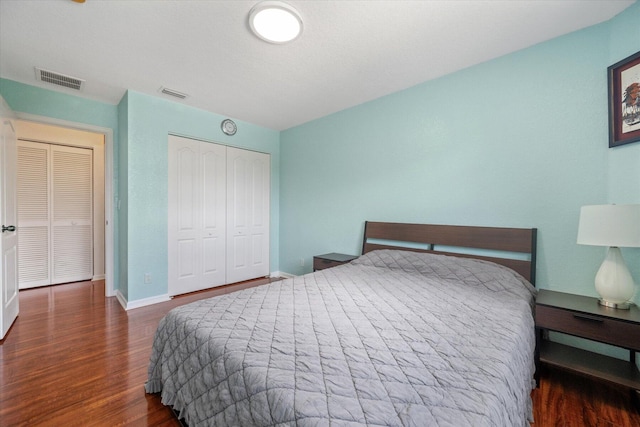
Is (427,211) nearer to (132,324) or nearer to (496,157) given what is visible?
(496,157)

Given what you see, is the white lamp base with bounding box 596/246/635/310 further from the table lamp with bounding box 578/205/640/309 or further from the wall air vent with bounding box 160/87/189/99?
the wall air vent with bounding box 160/87/189/99

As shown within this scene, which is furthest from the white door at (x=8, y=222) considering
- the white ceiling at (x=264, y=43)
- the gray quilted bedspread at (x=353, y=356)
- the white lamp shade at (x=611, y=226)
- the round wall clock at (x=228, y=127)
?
the white lamp shade at (x=611, y=226)

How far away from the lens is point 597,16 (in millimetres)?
1827

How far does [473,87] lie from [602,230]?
1.57 m

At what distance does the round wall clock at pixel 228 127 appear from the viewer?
12.4ft

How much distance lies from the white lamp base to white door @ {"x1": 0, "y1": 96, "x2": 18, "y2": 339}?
438cm

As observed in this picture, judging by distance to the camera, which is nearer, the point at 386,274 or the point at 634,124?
the point at 634,124

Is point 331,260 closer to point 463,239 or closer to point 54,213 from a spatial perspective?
point 463,239

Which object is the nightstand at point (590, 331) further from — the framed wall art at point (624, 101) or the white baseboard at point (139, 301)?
the white baseboard at point (139, 301)

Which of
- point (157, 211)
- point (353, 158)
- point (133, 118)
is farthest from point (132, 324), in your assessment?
point (353, 158)

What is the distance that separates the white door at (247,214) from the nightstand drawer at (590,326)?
353cm

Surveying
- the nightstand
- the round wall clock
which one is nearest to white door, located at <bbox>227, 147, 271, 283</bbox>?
the round wall clock

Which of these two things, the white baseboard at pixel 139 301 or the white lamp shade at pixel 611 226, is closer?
the white lamp shade at pixel 611 226

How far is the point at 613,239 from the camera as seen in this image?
1.50 meters
